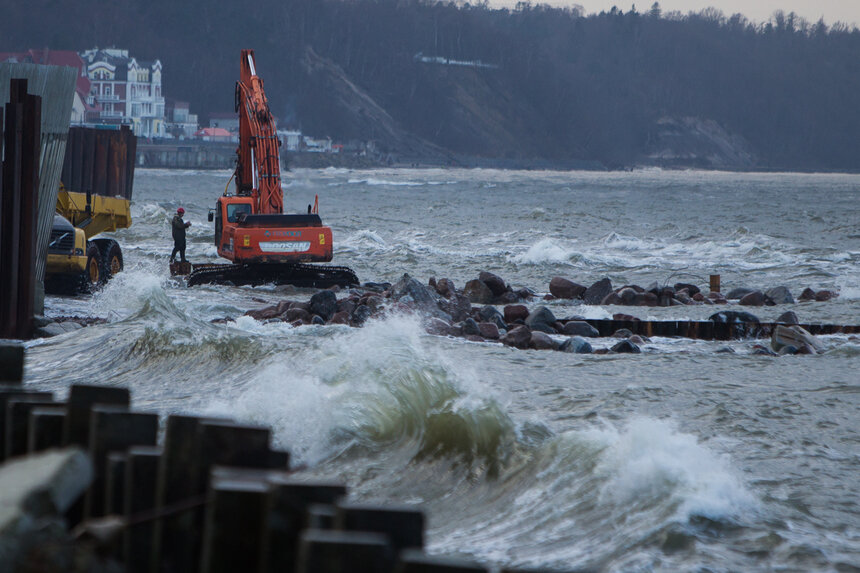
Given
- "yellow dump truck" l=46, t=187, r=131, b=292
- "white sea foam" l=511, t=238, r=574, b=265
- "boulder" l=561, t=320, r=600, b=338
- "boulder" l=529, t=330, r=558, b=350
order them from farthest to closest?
"white sea foam" l=511, t=238, r=574, b=265 < "yellow dump truck" l=46, t=187, r=131, b=292 < "boulder" l=561, t=320, r=600, b=338 < "boulder" l=529, t=330, r=558, b=350

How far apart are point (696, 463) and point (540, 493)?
1.00 metres

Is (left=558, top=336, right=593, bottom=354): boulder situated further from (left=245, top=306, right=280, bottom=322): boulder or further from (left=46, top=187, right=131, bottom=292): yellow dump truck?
(left=46, top=187, right=131, bottom=292): yellow dump truck

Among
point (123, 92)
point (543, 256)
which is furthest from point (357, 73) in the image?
point (543, 256)

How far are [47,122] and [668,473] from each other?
948cm

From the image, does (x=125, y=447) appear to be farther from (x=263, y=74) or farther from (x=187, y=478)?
(x=263, y=74)

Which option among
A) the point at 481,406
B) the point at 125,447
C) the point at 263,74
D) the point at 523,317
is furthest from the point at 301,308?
the point at 263,74

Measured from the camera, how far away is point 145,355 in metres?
11.5

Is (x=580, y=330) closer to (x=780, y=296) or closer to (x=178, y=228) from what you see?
(x=780, y=296)

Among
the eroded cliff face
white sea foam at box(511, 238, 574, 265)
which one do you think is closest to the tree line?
the eroded cliff face

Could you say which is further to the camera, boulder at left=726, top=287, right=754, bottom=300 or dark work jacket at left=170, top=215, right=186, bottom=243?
dark work jacket at left=170, top=215, right=186, bottom=243

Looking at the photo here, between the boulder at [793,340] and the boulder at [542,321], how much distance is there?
3174mm

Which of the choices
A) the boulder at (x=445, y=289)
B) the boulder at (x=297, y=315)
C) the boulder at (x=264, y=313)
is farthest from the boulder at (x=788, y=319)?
the boulder at (x=264, y=313)

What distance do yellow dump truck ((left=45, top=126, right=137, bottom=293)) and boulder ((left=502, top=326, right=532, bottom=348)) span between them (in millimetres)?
7310

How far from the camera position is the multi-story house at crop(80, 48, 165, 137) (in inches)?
5989
